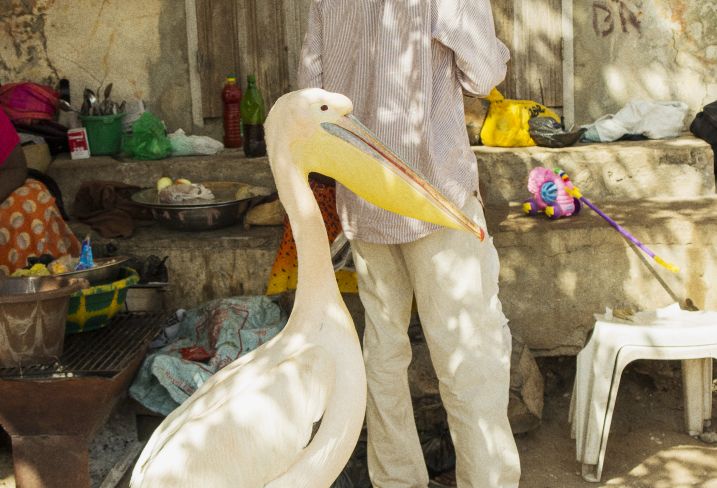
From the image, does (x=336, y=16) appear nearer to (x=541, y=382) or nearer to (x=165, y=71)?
(x=541, y=382)

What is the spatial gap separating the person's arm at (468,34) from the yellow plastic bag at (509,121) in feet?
9.72

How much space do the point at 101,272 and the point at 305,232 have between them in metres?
2.03

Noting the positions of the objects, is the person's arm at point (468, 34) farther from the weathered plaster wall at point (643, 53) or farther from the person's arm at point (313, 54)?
the weathered plaster wall at point (643, 53)

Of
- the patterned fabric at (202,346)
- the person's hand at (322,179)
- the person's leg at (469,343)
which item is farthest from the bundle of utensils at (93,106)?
the person's leg at (469,343)

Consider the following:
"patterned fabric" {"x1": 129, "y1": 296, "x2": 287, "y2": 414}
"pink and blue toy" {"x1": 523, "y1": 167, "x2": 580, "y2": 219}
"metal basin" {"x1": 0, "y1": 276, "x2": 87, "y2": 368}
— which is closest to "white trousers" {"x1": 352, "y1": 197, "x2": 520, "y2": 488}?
"patterned fabric" {"x1": 129, "y1": 296, "x2": 287, "y2": 414}

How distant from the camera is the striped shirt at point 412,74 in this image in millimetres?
3672

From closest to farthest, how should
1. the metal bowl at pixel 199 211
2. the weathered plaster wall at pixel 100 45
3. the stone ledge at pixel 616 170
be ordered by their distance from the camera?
the metal bowl at pixel 199 211
the stone ledge at pixel 616 170
the weathered plaster wall at pixel 100 45

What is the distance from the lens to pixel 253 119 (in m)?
6.64

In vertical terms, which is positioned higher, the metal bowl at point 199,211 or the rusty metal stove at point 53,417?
the metal bowl at point 199,211

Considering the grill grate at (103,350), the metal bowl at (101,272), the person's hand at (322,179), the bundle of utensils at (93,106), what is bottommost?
the grill grate at (103,350)

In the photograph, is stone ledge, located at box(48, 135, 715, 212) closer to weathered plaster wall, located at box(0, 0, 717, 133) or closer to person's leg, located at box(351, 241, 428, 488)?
weathered plaster wall, located at box(0, 0, 717, 133)

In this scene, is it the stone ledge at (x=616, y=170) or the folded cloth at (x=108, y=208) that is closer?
the folded cloth at (x=108, y=208)

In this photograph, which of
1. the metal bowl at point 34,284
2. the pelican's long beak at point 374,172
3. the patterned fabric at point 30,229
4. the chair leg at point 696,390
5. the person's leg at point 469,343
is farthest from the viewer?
the patterned fabric at point 30,229

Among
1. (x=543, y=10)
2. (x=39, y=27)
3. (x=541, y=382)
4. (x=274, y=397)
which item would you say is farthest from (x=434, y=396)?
(x=39, y=27)
